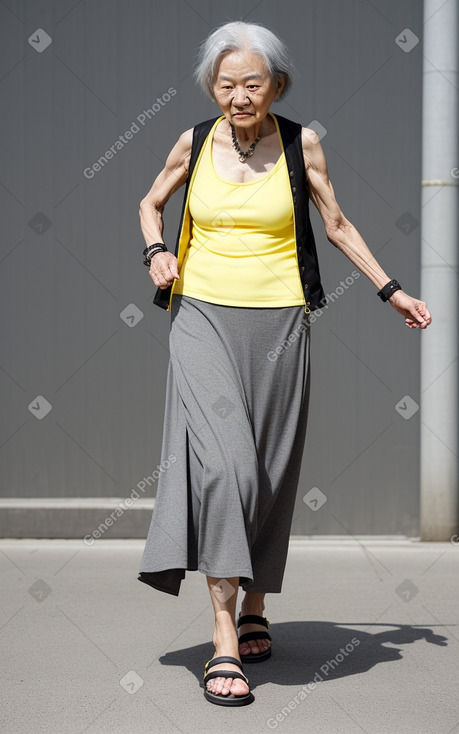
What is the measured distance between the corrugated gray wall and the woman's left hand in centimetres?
194

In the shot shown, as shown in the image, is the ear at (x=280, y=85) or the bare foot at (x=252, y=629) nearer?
the ear at (x=280, y=85)

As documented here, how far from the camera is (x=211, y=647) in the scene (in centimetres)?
356

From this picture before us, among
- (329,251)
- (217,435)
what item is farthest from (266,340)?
(329,251)

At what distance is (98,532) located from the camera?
5.24 m

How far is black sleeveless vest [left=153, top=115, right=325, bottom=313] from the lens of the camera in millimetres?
3256

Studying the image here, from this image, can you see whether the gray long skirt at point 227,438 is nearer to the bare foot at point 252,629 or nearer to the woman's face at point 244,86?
the bare foot at point 252,629

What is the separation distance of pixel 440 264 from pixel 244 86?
7.33 ft

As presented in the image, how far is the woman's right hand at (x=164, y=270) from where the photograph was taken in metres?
3.14

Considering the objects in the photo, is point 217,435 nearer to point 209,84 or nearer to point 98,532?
point 209,84

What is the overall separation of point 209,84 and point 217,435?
3.50 ft

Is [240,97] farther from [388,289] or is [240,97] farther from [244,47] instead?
[388,289]

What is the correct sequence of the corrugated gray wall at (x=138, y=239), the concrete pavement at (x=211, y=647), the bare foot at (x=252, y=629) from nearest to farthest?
1. the concrete pavement at (x=211, y=647)
2. the bare foot at (x=252, y=629)
3. the corrugated gray wall at (x=138, y=239)

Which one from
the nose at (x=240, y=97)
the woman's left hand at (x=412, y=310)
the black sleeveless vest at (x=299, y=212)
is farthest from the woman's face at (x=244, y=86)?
the woman's left hand at (x=412, y=310)

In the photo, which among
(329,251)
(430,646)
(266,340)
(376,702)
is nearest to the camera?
(376,702)
